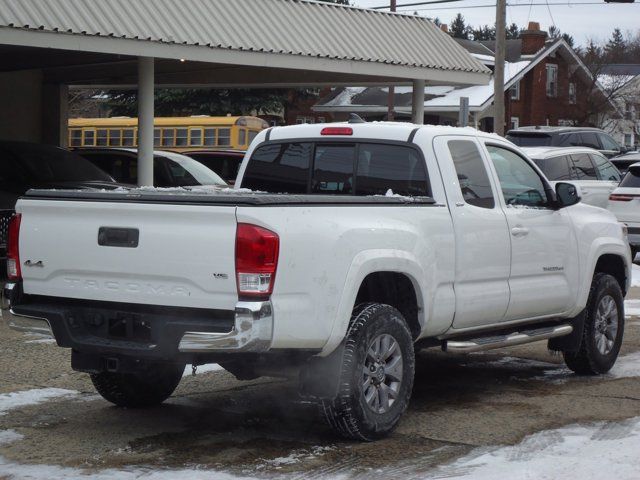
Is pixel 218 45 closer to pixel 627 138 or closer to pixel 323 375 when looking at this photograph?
pixel 323 375

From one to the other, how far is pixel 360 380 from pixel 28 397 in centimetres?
271

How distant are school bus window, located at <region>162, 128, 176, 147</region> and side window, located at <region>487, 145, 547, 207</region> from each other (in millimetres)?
29566

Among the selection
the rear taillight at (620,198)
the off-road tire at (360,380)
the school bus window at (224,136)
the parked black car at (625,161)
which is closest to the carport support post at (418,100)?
the rear taillight at (620,198)

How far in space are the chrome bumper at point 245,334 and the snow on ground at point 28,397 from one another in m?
2.15

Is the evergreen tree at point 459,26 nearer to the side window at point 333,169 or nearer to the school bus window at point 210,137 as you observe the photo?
the school bus window at point 210,137

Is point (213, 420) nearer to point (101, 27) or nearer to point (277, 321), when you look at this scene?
point (277, 321)

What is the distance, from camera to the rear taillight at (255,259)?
620cm

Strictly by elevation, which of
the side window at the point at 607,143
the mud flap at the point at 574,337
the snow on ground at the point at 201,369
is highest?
the side window at the point at 607,143

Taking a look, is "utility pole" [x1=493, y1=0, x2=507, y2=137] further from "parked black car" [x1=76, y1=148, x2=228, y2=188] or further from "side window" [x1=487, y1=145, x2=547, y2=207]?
"side window" [x1=487, y1=145, x2=547, y2=207]

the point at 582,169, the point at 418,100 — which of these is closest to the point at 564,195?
the point at 582,169

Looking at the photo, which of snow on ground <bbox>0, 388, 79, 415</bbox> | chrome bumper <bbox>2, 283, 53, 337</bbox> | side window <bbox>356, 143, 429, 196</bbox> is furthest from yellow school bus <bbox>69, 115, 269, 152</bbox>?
chrome bumper <bbox>2, 283, 53, 337</bbox>

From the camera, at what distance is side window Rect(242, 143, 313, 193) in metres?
8.42

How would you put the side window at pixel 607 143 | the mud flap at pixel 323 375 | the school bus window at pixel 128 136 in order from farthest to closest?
the school bus window at pixel 128 136, the side window at pixel 607 143, the mud flap at pixel 323 375

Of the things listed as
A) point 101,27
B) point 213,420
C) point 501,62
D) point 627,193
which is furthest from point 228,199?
point 501,62
